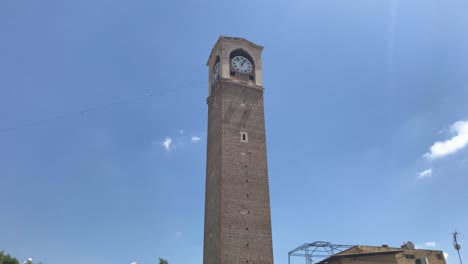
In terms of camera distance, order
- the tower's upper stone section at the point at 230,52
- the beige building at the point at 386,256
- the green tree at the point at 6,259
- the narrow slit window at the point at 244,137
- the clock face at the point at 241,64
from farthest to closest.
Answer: the clock face at the point at 241,64
the tower's upper stone section at the point at 230,52
the narrow slit window at the point at 244,137
the green tree at the point at 6,259
the beige building at the point at 386,256

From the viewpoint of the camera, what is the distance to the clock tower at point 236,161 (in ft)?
92.2

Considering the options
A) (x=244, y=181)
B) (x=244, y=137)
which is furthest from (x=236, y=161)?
(x=244, y=137)

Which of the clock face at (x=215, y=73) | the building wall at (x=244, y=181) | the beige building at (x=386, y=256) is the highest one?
the clock face at (x=215, y=73)

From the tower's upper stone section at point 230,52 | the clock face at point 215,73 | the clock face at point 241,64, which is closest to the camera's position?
the tower's upper stone section at point 230,52

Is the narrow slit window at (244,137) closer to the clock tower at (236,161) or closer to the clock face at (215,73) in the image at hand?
the clock tower at (236,161)

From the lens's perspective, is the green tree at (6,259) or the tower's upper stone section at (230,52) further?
the tower's upper stone section at (230,52)

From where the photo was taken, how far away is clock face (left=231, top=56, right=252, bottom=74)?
35.3m

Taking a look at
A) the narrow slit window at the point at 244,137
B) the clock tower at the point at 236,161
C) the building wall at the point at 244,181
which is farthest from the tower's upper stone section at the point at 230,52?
the narrow slit window at the point at 244,137

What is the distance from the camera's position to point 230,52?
3547 cm

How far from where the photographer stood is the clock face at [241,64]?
1391 inches

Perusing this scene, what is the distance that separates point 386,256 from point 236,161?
38.8ft

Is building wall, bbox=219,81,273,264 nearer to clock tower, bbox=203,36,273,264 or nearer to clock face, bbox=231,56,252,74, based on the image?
clock tower, bbox=203,36,273,264

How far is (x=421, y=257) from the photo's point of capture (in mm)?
27172

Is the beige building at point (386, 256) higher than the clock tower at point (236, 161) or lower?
lower
